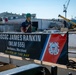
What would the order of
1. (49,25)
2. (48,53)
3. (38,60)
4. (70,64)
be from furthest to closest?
(49,25) < (38,60) < (48,53) < (70,64)

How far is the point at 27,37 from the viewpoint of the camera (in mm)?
7684

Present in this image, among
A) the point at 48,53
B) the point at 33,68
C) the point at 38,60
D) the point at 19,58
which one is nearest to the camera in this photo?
the point at 33,68

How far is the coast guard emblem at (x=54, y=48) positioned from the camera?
6606 millimetres

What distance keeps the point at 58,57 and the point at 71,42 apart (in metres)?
2.84

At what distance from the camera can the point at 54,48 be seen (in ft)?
21.9

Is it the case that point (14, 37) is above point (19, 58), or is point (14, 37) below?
above

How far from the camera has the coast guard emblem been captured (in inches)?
260

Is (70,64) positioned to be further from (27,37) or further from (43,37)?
(27,37)

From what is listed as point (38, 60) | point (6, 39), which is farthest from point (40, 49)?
point (6, 39)

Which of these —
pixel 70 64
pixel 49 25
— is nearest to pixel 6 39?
pixel 70 64

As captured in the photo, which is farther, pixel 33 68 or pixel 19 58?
pixel 19 58

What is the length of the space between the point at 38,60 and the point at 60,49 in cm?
122

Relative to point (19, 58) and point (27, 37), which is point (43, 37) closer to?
→ point (27, 37)

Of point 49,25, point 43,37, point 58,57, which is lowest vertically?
point 49,25
